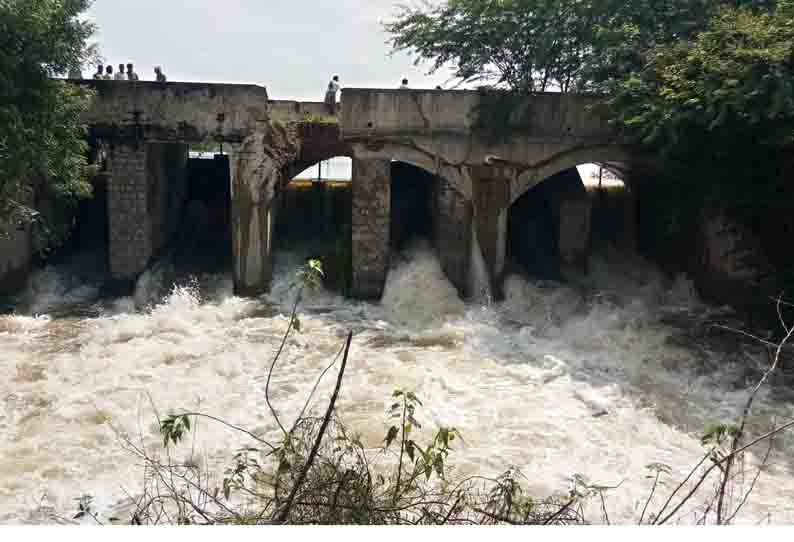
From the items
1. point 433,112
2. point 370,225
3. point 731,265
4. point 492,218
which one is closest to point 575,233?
point 492,218

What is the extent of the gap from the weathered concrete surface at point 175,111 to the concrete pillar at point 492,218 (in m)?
3.71

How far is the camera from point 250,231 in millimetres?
11367

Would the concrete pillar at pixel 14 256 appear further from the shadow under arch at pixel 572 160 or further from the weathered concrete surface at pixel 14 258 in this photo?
the shadow under arch at pixel 572 160

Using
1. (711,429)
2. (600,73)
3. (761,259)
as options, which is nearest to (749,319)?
(761,259)

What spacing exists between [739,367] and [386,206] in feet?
18.5

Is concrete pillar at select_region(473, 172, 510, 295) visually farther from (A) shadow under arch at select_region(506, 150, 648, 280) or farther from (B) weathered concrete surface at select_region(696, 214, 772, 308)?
(B) weathered concrete surface at select_region(696, 214, 772, 308)

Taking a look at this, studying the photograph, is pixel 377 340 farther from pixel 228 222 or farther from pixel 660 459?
pixel 228 222

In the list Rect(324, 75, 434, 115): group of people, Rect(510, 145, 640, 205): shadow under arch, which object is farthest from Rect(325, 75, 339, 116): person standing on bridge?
Rect(510, 145, 640, 205): shadow under arch

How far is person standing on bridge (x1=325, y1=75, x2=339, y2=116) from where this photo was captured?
13.9 meters

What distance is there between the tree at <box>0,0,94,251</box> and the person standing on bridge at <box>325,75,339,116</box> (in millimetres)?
5353

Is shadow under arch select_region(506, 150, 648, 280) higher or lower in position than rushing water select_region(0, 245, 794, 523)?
higher

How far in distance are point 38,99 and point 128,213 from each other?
2.96m

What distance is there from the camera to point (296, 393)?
7633 millimetres

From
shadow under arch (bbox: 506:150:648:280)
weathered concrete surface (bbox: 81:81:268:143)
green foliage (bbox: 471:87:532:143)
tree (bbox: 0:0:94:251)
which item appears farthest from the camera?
shadow under arch (bbox: 506:150:648:280)
